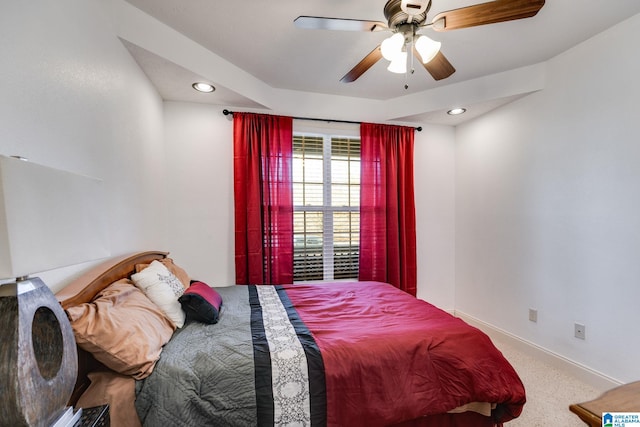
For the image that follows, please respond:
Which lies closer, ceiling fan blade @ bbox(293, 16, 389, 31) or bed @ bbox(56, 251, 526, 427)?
bed @ bbox(56, 251, 526, 427)

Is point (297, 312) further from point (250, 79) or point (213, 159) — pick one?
point (250, 79)

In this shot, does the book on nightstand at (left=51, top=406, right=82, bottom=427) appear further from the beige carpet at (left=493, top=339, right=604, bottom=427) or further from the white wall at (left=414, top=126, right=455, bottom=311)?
the white wall at (left=414, top=126, right=455, bottom=311)

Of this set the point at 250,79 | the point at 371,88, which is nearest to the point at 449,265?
the point at 371,88

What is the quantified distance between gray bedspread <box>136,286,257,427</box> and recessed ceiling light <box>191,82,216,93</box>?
6.81ft

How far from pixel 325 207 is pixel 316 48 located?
160 centimetres

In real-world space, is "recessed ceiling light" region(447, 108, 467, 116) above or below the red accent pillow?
above

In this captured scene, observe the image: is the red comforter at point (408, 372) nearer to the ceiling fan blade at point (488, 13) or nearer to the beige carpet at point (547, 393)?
the beige carpet at point (547, 393)

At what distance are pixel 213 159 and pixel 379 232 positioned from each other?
1982 millimetres

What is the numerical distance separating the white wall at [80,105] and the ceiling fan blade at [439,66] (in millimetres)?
1797

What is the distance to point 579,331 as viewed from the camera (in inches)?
86.7

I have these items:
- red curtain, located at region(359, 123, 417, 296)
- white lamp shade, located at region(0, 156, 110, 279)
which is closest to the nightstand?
white lamp shade, located at region(0, 156, 110, 279)

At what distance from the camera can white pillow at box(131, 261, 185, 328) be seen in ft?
5.08

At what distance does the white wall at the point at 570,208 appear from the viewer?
75.7 inches

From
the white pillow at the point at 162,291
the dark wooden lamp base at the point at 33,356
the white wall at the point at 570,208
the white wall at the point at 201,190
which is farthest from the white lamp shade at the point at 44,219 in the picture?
the white wall at the point at 570,208
